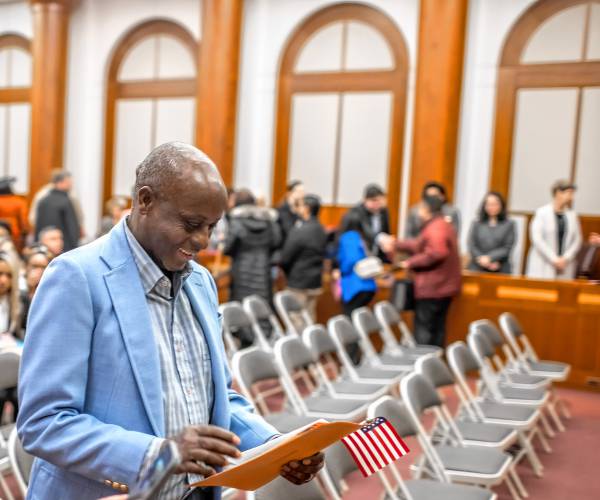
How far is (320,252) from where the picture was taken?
7.12m

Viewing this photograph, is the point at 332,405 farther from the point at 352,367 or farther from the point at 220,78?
the point at 220,78

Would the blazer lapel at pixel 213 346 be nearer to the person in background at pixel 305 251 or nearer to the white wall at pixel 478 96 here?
the person in background at pixel 305 251

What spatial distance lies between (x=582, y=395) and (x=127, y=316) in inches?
243

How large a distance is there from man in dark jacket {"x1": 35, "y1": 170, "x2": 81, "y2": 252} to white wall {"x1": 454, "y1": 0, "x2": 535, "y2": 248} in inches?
189

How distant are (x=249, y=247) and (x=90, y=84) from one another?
22.3 feet

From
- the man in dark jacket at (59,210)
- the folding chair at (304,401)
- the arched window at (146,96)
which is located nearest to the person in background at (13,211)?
the man in dark jacket at (59,210)

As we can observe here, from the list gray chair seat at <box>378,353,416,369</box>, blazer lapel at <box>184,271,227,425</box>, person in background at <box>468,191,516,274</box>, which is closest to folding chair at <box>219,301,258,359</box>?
gray chair seat at <box>378,353,416,369</box>

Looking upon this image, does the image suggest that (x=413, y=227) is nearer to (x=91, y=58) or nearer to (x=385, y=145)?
(x=385, y=145)

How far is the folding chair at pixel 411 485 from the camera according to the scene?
10.6 ft

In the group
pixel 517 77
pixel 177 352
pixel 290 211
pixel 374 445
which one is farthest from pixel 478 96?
pixel 177 352

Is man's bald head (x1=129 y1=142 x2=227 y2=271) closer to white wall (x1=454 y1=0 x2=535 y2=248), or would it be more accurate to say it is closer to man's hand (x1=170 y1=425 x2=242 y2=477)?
man's hand (x1=170 y1=425 x2=242 y2=477)

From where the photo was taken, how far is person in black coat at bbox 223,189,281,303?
6820mm

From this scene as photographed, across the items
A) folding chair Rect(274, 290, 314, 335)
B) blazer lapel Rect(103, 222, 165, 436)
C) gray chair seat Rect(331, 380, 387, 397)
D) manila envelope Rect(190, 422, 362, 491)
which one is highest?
blazer lapel Rect(103, 222, 165, 436)

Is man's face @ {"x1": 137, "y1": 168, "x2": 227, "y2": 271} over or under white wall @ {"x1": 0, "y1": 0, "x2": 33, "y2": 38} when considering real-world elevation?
under
